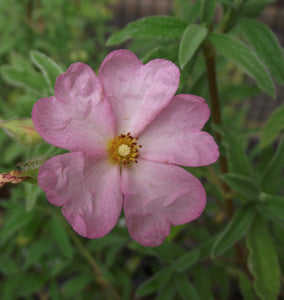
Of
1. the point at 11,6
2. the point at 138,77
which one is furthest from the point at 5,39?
the point at 138,77

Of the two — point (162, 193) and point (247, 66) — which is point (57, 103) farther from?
point (247, 66)

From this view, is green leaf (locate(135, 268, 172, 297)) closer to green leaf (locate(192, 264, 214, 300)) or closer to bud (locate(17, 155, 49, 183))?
green leaf (locate(192, 264, 214, 300))

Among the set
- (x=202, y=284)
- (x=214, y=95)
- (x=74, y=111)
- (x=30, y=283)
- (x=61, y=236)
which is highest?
(x=74, y=111)

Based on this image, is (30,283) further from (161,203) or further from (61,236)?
(161,203)

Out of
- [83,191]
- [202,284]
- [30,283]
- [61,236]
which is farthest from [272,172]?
[30,283]

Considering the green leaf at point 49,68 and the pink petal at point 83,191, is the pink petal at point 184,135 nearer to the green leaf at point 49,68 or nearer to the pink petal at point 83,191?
the pink petal at point 83,191

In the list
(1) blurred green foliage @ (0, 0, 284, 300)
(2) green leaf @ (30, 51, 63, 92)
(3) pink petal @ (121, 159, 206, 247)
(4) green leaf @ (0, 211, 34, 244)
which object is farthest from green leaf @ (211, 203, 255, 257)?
(4) green leaf @ (0, 211, 34, 244)
